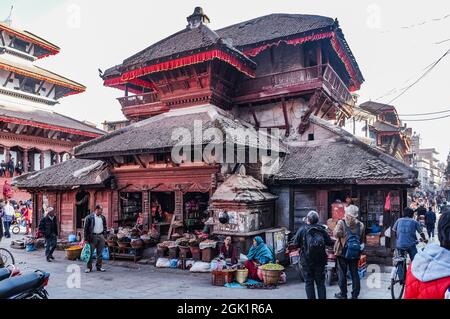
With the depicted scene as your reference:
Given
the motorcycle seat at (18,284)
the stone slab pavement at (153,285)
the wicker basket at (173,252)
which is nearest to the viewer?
the motorcycle seat at (18,284)

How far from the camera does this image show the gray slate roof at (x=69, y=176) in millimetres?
Answer: 15781

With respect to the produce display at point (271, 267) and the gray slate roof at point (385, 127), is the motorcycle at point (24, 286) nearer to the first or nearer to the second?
the produce display at point (271, 267)

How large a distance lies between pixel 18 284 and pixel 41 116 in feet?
82.0

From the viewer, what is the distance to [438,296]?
2990mm

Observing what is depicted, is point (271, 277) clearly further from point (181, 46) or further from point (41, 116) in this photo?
point (41, 116)

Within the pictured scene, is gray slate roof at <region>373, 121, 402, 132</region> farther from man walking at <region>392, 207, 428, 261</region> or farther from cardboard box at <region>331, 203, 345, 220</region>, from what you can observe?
man walking at <region>392, 207, 428, 261</region>

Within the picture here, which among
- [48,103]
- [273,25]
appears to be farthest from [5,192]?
[273,25]

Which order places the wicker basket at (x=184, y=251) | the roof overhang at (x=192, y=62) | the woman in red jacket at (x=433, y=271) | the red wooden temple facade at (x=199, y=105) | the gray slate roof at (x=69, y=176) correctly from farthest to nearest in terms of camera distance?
the gray slate roof at (x=69, y=176) < the red wooden temple facade at (x=199, y=105) < the roof overhang at (x=192, y=62) < the wicker basket at (x=184, y=251) < the woman in red jacket at (x=433, y=271)

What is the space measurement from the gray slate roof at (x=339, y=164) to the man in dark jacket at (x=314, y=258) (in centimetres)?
559

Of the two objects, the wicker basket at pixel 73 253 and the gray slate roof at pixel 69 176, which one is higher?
the gray slate roof at pixel 69 176

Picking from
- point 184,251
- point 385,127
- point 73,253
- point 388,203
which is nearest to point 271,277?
point 184,251

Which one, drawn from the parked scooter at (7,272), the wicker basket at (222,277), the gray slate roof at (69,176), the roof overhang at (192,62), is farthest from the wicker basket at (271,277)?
the gray slate roof at (69,176)
